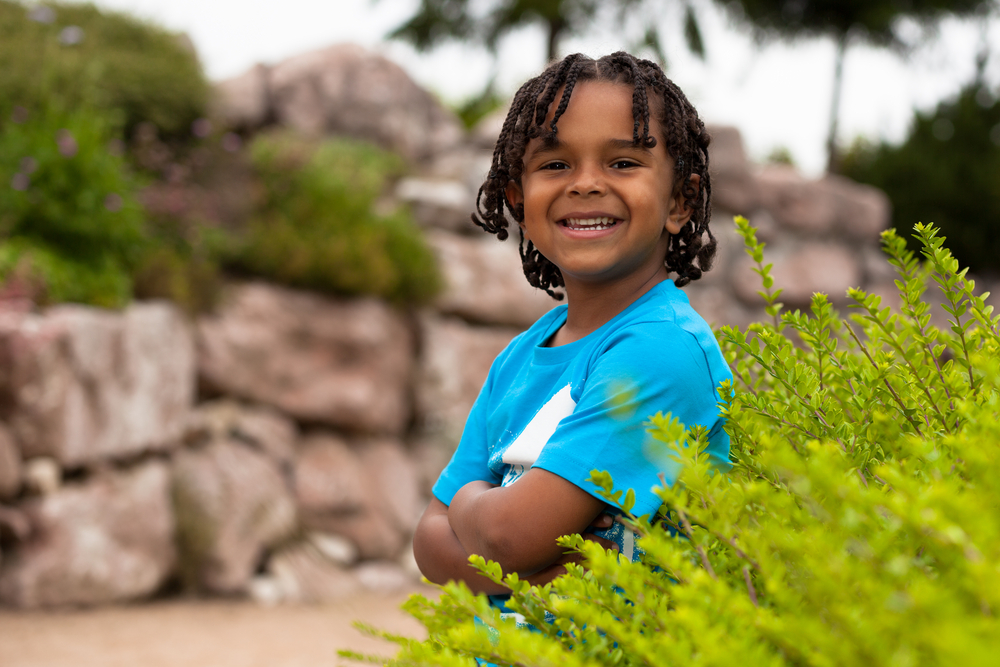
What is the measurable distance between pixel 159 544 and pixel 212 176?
3.52 metres

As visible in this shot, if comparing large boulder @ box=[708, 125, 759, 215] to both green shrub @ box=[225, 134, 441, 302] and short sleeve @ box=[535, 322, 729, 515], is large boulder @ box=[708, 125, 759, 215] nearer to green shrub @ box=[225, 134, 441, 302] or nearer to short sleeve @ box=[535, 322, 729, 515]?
green shrub @ box=[225, 134, 441, 302]

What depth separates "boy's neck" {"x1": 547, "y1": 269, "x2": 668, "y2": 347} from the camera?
5.14ft

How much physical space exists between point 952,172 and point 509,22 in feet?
22.4

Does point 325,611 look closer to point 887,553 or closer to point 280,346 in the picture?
point 280,346

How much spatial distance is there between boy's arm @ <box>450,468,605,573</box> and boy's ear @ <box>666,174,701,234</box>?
0.65m

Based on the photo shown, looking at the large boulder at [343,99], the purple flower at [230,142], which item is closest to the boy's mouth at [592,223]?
the purple flower at [230,142]

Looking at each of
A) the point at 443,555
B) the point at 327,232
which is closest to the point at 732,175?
the point at 327,232

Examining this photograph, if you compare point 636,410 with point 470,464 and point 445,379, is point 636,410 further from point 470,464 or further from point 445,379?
point 445,379

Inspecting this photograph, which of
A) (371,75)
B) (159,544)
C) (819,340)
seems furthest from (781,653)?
(371,75)

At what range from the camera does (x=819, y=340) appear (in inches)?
50.4

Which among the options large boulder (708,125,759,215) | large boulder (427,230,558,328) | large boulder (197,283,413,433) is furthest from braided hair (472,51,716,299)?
large boulder (708,125,759,215)

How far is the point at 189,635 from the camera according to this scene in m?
4.70

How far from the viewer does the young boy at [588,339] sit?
1.23 metres

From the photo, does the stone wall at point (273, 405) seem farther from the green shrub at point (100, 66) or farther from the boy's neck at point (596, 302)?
the boy's neck at point (596, 302)
